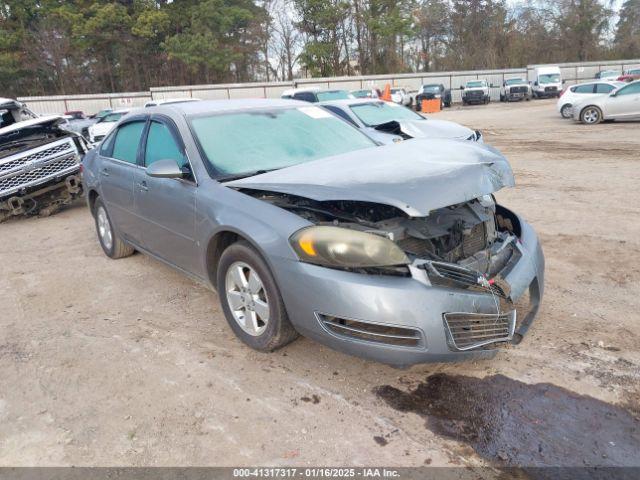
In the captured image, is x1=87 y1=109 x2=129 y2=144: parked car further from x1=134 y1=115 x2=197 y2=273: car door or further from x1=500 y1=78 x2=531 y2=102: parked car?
x1=500 y1=78 x2=531 y2=102: parked car

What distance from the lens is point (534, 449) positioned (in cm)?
235

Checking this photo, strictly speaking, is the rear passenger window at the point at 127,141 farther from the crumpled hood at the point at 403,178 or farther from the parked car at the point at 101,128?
the parked car at the point at 101,128

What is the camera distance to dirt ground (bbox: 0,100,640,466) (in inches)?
97.0

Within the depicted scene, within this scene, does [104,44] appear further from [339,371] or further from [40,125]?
[339,371]

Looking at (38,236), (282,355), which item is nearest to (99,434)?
(282,355)

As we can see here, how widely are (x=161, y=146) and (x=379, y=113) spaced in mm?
7294

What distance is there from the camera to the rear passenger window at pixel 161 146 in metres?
3.82

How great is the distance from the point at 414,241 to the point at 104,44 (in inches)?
1950

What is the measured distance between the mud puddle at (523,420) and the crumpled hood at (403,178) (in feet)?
3.30

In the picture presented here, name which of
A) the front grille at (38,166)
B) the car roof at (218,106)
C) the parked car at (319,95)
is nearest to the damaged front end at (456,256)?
the car roof at (218,106)

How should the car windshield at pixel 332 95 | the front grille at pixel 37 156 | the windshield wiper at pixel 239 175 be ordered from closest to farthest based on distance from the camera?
the windshield wiper at pixel 239 175
the front grille at pixel 37 156
the car windshield at pixel 332 95

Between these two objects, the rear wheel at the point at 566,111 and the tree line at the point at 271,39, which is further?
the tree line at the point at 271,39

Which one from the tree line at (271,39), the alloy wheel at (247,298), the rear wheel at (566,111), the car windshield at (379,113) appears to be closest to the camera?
the alloy wheel at (247,298)

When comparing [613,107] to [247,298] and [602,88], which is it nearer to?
[602,88]
